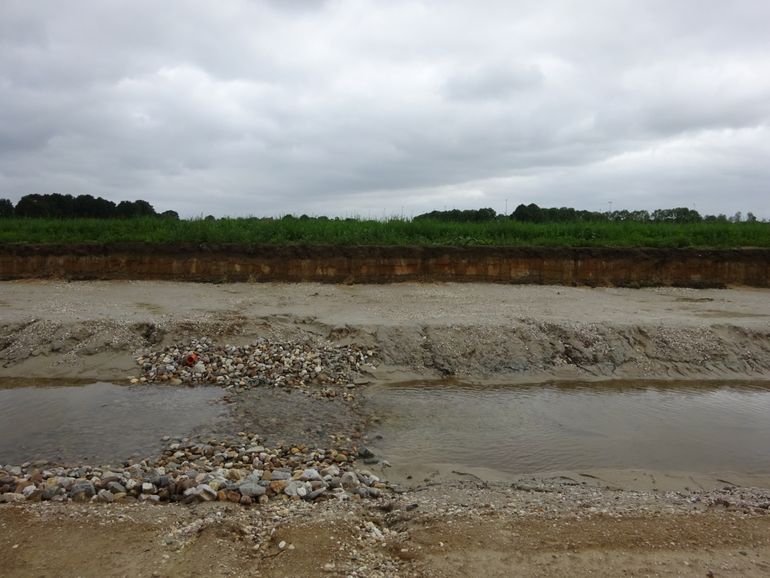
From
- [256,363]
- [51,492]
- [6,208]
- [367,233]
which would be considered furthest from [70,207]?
[51,492]

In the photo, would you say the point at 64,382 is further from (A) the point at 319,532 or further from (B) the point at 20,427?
(A) the point at 319,532

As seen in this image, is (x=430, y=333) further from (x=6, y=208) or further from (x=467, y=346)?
(x=6, y=208)

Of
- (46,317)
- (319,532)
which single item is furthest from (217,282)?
(319,532)

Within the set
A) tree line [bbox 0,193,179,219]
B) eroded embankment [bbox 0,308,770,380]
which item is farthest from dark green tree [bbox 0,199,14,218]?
eroded embankment [bbox 0,308,770,380]

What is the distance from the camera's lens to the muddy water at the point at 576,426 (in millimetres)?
6223

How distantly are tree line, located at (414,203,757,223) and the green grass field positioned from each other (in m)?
3.95

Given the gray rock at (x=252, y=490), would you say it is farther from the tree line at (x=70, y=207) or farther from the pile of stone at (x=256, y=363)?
the tree line at (x=70, y=207)

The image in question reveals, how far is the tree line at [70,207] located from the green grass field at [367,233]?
3823mm

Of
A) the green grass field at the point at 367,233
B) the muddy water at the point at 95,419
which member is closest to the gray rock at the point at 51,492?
the muddy water at the point at 95,419

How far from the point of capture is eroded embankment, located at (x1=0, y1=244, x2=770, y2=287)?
17.0 metres

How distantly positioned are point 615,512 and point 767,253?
17.7 meters

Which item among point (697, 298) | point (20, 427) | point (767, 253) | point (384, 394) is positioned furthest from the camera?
point (767, 253)

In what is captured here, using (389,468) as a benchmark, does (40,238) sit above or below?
above

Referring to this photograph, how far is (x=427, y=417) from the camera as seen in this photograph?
25.2 feet
